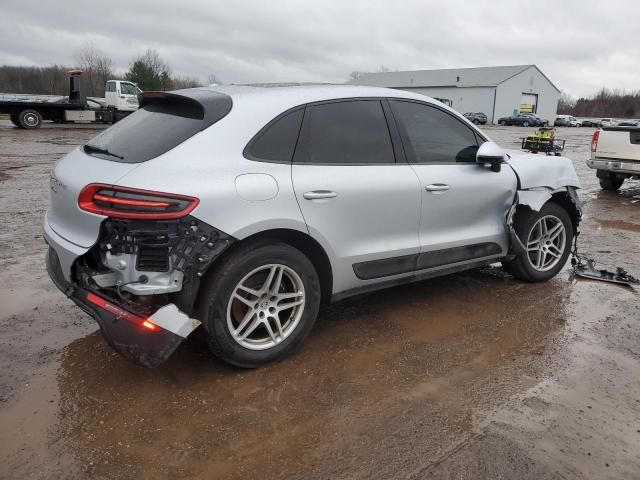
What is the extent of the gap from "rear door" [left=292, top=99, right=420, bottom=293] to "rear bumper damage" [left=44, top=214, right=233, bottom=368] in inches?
28.3

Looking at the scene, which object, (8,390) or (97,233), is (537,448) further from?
(8,390)

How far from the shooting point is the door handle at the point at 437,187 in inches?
150

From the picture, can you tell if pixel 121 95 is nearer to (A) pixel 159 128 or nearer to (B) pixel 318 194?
(A) pixel 159 128

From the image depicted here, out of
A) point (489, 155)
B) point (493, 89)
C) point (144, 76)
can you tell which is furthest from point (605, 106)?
point (489, 155)

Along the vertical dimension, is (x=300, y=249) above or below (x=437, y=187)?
below

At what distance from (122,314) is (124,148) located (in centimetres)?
102

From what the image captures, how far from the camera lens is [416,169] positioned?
379cm

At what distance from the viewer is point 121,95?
88.5 ft

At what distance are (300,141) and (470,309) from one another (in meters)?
2.09

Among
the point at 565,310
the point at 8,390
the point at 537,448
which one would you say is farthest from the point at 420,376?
the point at 8,390

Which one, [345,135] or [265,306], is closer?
[265,306]

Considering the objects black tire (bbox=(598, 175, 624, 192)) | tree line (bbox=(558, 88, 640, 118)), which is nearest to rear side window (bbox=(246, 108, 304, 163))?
black tire (bbox=(598, 175, 624, 192))

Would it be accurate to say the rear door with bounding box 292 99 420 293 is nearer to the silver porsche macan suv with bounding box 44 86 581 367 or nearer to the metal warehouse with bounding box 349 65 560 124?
the silver porsche macan suv with bounding box 44 86 581 367

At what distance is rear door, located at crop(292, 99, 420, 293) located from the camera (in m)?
3.27
